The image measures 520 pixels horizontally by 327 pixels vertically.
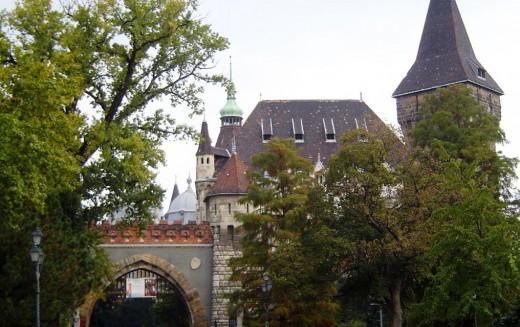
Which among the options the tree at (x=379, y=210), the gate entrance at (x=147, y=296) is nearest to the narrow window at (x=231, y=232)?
the gate entrance at (x=147, y=296)

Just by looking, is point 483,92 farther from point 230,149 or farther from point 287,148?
point 287,148

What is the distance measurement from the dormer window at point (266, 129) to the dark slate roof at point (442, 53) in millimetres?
8020

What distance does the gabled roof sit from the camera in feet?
167

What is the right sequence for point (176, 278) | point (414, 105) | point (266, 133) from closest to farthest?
point (176, 278) < point (266, 133) < point (414, 105)

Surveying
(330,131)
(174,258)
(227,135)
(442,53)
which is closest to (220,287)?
(174,258)

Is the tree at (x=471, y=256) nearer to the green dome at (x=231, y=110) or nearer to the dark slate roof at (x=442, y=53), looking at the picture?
the dark slate roof at (x=442, y=53)

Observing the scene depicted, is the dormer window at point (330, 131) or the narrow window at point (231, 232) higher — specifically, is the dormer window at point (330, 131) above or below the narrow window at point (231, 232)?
above

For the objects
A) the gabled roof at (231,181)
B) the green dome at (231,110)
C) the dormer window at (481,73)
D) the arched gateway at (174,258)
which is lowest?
the arched gateway at (174,258)

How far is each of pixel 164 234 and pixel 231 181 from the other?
5227mm

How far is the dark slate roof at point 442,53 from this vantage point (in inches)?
2340

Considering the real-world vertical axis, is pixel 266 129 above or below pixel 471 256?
above

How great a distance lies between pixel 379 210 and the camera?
31531 mm

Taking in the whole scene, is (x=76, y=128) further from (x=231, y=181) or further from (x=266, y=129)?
(x=266, y=129)

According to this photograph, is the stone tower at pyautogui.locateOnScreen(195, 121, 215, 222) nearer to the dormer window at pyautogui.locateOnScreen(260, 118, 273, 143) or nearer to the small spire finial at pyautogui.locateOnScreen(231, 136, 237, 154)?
the small spire finial at pyautogui.locateOnScreen(231, 136, 237, 154)
